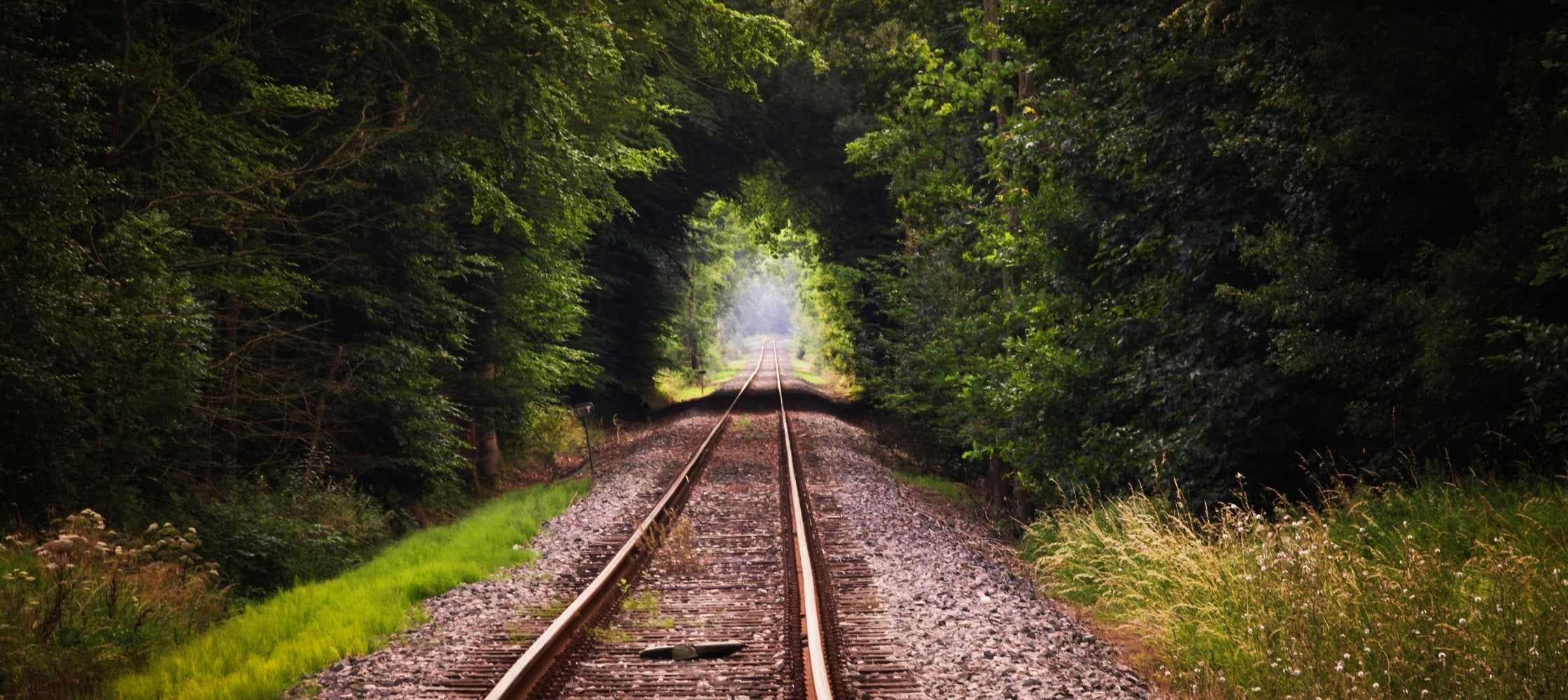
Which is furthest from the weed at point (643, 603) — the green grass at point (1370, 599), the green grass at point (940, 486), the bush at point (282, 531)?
the green grass at point (940, 486)

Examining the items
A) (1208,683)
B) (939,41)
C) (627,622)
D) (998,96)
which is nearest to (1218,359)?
(1208,683)

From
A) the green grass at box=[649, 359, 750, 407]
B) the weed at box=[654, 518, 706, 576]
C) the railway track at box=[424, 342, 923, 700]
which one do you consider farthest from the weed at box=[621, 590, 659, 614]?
the green grass at box=[649, 359, 750, 407]

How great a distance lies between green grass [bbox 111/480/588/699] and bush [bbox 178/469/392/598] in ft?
1.48

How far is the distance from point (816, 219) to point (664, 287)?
5635mm

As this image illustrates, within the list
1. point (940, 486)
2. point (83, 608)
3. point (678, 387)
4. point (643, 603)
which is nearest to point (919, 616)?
point (643, 603)

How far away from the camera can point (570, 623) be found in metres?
6.93

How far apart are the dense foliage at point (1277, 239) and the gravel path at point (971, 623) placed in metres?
1.85

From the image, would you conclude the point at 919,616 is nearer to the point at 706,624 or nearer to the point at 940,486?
the point at 706,624

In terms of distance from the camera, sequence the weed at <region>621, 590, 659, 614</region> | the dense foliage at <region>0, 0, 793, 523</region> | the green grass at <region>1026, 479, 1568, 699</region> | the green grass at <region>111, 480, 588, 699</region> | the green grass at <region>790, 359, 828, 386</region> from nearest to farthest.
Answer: the green grass at <region>1026, 479, 1568, 699</region>
the green grass at <region>111, 480, 588, 699</region>
the dense foliage at <region>0, 0, 793, 523</region>
the weed at <region>621, 590, 659, 614</region>
the green grass at <region>790, 359, 828, 386</region>

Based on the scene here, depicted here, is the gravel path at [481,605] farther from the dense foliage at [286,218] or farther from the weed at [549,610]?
the dense foliage at [286,218]

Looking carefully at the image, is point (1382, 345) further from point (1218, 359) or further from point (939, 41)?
point (939, 41)

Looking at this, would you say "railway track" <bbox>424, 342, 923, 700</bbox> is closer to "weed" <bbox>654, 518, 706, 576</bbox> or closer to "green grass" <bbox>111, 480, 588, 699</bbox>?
"weed" <bbox>654, 518, 706, 576</bbox>

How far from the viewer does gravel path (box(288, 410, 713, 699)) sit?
19.5 feet

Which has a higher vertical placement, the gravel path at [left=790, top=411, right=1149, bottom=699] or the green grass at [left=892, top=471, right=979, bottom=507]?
the gravel path at [left=790, top=411, right=1149, bottom=699]
